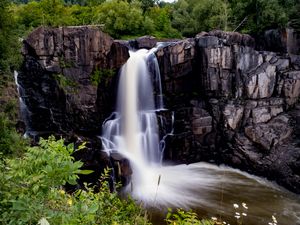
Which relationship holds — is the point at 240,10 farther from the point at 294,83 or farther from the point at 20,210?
the point at 20,210

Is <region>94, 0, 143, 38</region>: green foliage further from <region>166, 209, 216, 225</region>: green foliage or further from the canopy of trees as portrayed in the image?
Result: <region>166, 209, 216, 225</region>: green foliage

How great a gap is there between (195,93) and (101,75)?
5731mm

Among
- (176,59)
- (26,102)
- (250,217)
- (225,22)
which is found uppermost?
(225,22)

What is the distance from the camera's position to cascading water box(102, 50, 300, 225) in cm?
1277

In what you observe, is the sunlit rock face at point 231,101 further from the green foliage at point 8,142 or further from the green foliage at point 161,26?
the green foliage at point 161,26

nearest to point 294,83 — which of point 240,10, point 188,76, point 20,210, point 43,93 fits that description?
point 188,76

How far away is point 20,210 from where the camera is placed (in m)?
1.90

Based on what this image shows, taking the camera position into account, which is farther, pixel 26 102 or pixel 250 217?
pixel 26 102

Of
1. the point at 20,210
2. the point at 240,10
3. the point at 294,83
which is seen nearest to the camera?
the point at 20,210

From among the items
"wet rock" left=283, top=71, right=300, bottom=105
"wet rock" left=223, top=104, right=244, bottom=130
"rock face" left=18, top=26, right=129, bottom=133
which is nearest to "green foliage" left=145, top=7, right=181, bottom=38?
"rock face" left=18, top=26, right=129, bottom=133

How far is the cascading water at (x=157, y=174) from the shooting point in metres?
12.8

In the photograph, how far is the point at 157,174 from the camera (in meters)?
15.9

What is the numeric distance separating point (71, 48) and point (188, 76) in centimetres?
698

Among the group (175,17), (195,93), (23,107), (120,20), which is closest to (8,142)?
(23,107)
